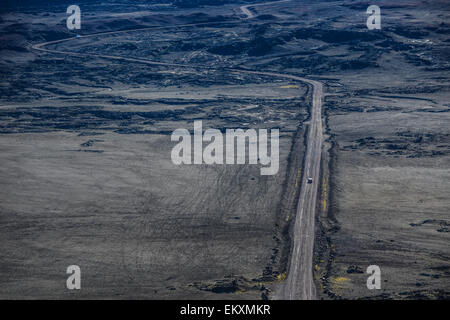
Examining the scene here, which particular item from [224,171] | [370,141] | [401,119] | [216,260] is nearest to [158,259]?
[216,260]

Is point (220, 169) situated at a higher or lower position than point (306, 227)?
higher

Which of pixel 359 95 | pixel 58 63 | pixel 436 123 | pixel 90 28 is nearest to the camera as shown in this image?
pixel 436 123

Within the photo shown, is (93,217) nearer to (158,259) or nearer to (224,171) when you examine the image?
(158,259)

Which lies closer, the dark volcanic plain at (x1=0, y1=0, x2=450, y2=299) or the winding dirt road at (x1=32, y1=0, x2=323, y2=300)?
the winding dirt road at (x1=32, y1=0, x2=323, y2=300)

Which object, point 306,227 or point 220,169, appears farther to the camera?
point 220,169

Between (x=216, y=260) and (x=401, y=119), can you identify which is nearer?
(x=216, y=260)

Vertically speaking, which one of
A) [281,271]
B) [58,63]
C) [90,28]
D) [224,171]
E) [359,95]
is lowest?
[281,271]

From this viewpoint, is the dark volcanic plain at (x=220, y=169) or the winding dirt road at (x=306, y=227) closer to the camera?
the winding dirt road at (x=306, y=227)

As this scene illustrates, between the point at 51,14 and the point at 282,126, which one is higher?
the point at 51,14
